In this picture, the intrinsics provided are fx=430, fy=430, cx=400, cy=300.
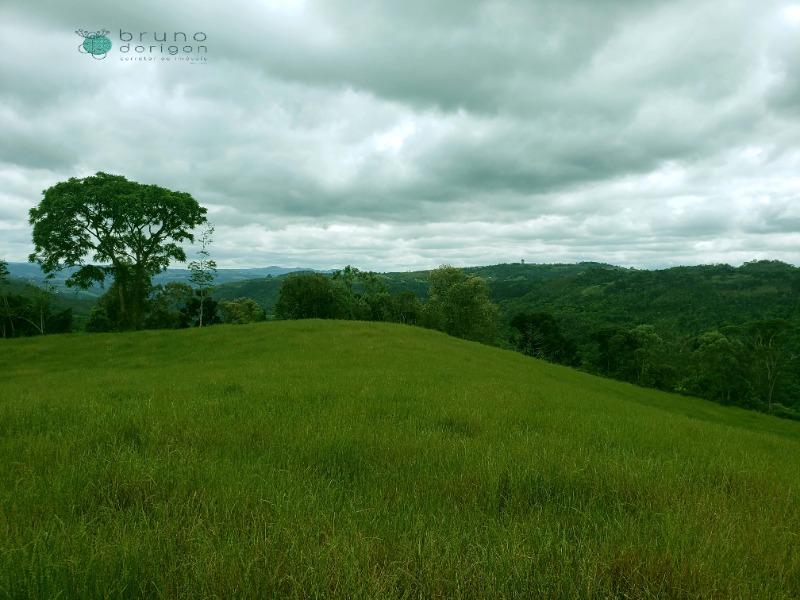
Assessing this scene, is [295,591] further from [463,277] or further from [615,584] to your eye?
[463,277]

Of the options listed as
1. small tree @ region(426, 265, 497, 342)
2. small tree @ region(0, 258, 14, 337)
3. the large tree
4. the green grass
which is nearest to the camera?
the green grass

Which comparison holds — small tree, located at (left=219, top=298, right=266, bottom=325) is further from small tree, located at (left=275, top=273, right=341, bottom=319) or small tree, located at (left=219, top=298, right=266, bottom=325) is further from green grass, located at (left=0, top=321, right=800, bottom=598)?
green grass, located at (left=0, top=321, right=800, bottom=598)

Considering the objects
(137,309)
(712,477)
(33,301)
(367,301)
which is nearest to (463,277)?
(367,301)

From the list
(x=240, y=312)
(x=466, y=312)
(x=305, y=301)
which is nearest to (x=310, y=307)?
(x=305, y=301)

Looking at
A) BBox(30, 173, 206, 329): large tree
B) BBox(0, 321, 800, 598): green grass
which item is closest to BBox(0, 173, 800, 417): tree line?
BBox(30, 173, 206, 329): large tree

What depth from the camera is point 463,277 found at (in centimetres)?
7612

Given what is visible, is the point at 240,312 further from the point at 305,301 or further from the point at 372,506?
the point at 372,506

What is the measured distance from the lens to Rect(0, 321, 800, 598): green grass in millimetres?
2842

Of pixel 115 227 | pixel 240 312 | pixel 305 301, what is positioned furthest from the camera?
pixel 240 312

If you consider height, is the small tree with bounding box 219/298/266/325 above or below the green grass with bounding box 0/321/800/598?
below

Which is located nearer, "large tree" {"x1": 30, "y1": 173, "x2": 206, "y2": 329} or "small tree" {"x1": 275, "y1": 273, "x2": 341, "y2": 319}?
"large tree" {"x1": 30, "y1": 173, "x2": 206, "y2": 329}

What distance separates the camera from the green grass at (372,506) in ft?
9.32

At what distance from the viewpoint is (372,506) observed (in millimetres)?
4078

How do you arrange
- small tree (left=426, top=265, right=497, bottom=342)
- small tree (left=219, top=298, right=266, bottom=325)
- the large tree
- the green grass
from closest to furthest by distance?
the green grass, the large tree, small tree (left=426, top=265, right=497, bottom=342), small tree (left=219, top=298, right=266, bottom=325)
